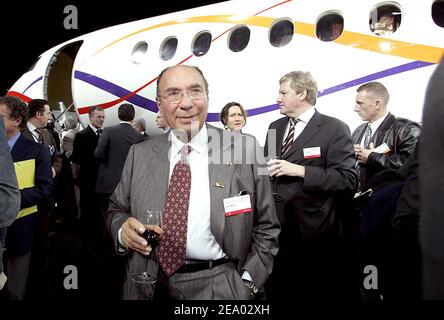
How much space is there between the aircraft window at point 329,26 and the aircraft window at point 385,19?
328 mm

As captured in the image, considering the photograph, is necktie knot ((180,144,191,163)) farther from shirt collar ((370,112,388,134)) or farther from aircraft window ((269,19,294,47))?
aircraft window ((269,19,294,47))

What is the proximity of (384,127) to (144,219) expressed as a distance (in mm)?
2628

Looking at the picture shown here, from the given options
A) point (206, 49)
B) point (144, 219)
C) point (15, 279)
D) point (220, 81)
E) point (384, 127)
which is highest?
point (206, 49)

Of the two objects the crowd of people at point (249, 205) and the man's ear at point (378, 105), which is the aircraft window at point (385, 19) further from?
the man's ear at point (378, 105)

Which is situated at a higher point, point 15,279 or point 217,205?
point 217,205

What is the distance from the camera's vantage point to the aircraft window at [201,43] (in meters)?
5.85

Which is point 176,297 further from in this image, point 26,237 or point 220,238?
point 26,237

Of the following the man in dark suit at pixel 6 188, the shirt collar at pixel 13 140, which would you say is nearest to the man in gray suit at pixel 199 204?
the man in dark suit at pixel 6 188

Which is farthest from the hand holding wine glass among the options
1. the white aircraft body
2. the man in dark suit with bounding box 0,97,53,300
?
the white aircraft body

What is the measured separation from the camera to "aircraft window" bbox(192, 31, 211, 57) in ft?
19.2

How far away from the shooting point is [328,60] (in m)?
4.60

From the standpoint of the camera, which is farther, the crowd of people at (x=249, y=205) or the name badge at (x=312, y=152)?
the name badge at (x=312, y=152)

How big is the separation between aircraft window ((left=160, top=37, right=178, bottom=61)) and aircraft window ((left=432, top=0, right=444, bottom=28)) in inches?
139
